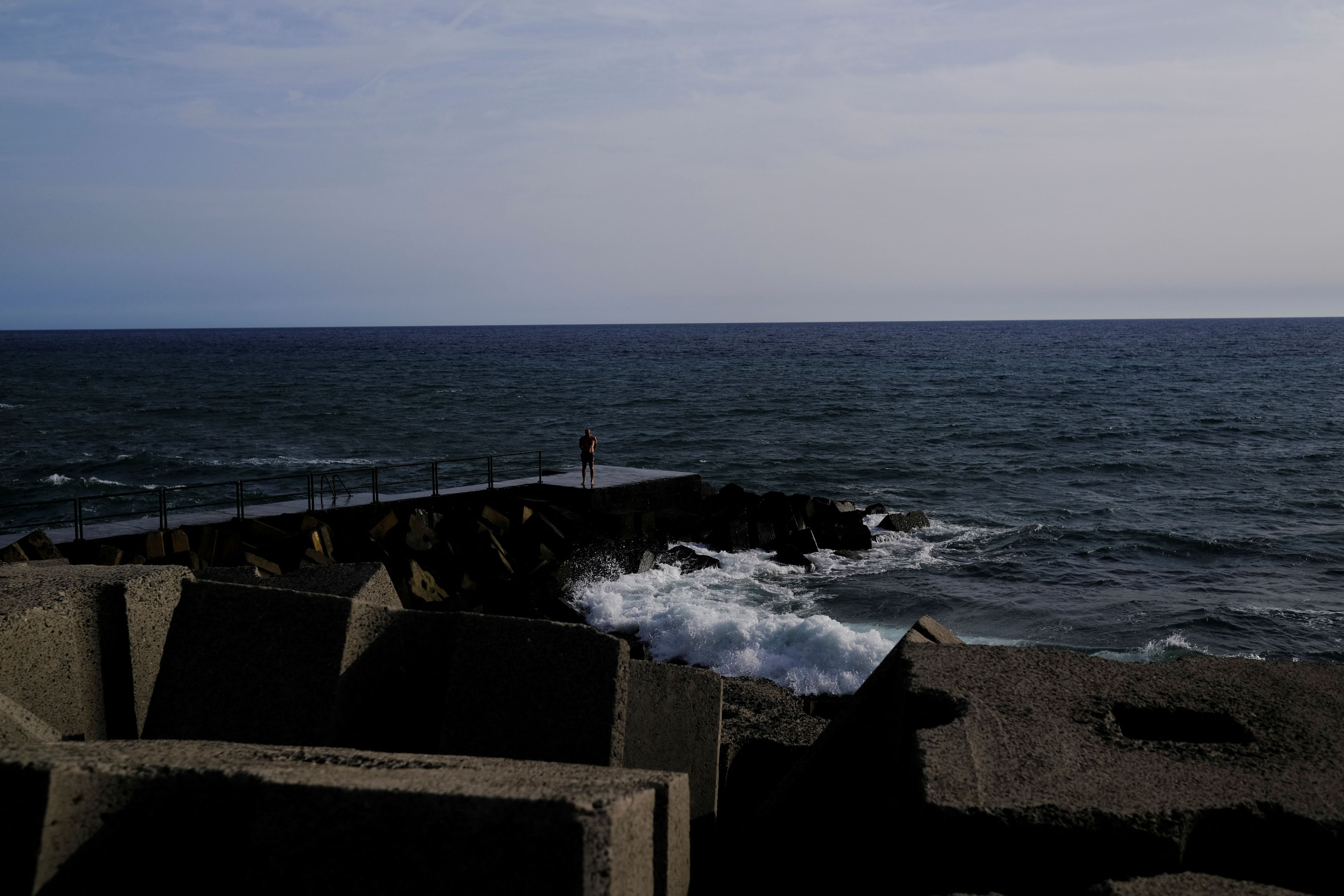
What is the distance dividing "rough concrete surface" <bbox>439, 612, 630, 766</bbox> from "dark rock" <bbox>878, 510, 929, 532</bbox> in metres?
17.9

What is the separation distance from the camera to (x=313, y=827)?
7.61 feet

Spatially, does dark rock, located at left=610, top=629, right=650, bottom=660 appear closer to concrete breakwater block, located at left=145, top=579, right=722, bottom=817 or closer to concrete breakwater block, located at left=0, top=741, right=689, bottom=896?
concrete breakwater block, located at left=145, top=579, right=722, bottom=817

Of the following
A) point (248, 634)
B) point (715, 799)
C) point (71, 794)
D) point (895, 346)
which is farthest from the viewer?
point (895, 346)

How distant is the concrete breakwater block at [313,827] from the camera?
2.24 metres

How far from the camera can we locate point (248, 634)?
3.50m

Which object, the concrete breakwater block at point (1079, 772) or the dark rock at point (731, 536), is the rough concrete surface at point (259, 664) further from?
the dark rock at point (731, 536)

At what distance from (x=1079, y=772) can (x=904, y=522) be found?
18161mm

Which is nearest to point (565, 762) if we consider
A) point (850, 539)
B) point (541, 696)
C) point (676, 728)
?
point (541, 696)

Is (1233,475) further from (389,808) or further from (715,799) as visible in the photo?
(389,808)

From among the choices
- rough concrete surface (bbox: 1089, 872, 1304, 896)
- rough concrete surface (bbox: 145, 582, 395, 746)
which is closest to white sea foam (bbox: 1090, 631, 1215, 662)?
rough concrete surface (bbox: 1089, 872, 1304, 896)

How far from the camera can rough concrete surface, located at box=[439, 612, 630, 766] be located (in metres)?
3.21

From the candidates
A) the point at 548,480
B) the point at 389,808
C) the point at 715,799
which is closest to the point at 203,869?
the point at 389,808

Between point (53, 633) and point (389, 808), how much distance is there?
1.98 metres

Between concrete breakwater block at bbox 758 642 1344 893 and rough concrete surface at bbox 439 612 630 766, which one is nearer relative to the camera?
concrete breakwater block at bbox 758 642 1344 893
